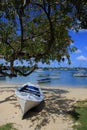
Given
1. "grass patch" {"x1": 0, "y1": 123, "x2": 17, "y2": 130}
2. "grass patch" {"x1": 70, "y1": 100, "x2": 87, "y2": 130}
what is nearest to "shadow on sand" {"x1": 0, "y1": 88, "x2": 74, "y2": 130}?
Answer: "grass patch" {"x1": 70, "y1": 100, "x2": 87, "y2": 130}

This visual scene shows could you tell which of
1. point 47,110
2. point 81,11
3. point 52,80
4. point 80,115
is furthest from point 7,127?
point 52,80

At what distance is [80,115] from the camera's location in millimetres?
15422

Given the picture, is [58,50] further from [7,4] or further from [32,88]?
→ [7,4]

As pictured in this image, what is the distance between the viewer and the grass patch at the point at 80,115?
13.8 meters

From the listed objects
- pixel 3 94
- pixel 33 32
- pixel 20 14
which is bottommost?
pixel 3 94

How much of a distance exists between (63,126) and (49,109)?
9.03ft

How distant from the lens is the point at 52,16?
12.9 m

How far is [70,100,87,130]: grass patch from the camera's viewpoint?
13.8 metres

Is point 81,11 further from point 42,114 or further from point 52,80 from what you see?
point 52,80

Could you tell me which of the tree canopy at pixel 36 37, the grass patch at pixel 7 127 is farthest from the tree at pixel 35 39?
the grass patch at pixel 7 127

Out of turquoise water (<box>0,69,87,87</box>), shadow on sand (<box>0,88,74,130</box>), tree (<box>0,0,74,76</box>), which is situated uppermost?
tree (<box>0,0,74,76</box>)

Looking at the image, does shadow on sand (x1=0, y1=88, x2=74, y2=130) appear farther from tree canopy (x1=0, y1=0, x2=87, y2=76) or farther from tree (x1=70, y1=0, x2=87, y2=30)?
tree (x1=70, y1=0, x2=87, y2=30)

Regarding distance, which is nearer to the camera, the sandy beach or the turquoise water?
the sandy beach

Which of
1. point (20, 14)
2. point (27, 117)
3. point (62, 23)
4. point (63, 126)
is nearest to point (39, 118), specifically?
point (27, 117)
